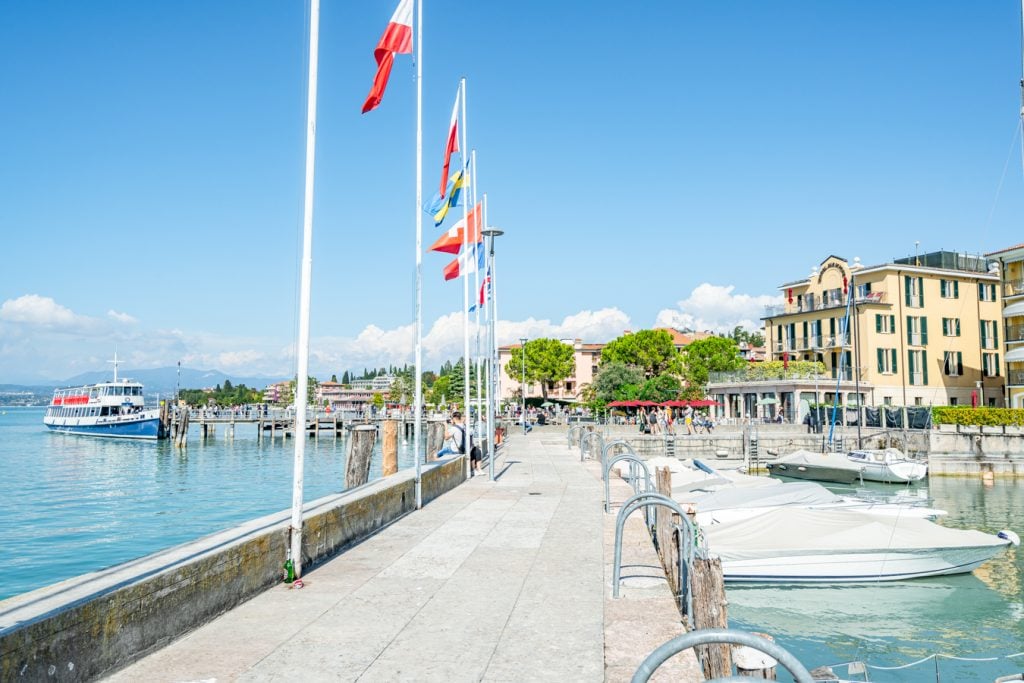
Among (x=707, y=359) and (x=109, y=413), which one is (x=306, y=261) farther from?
(x=109, y=413)

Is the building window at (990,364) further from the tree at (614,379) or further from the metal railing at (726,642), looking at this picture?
the metal railing at (726,642)

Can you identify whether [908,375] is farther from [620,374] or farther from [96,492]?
[96,492]

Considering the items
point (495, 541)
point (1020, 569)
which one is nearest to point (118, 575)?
point (495, 541)

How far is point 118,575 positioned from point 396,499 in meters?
7.23

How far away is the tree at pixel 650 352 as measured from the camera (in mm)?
93750

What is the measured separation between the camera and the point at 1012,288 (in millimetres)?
53031

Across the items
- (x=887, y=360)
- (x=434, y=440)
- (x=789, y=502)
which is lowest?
(x=789, y=502)

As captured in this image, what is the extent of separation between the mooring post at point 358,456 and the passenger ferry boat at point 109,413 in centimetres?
7526

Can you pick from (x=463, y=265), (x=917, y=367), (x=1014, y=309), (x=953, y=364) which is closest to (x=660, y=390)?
(x=917, y=367)

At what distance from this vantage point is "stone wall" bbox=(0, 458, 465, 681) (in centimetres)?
504

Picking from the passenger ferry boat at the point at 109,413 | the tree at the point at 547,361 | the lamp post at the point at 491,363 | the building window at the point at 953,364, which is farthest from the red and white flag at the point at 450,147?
the tree at the point at 547,361

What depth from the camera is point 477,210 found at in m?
21.2

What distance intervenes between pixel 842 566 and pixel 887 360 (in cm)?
4786

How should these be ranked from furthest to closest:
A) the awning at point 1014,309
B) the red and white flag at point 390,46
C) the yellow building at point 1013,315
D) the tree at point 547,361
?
1. the tree at point 547,361
2. the yellow building at point 1013,315
3. the awning at point 1014,309
4. the red and white flag at point 390,46
